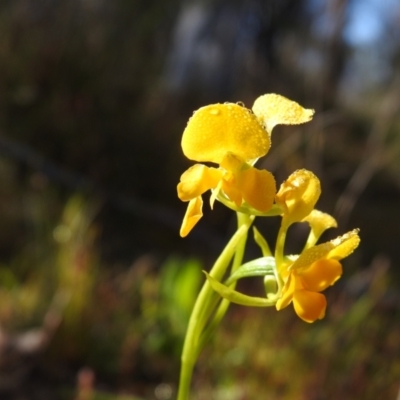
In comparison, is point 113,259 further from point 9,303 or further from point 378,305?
point 378,305

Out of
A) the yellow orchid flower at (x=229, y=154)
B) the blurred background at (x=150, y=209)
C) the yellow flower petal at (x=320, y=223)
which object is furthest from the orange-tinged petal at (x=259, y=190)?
the blurred background at (x=150, y=209)

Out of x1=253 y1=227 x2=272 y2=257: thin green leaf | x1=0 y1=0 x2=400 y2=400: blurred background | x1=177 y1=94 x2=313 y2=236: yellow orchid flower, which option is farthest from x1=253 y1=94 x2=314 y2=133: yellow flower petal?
x1=0 y1=0 x2=400 y2=400: blurred background

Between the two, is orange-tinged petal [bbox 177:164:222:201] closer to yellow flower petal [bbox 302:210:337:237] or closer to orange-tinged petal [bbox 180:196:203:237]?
orange-tinged petal [bbox 180:196:203:237]

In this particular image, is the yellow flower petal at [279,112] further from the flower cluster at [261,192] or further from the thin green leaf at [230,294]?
the thin green leaf at [230,294]

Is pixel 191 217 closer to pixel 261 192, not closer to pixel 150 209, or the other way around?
pixel 261 192

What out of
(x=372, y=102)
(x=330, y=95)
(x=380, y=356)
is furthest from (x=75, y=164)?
(x=372, y=102)
